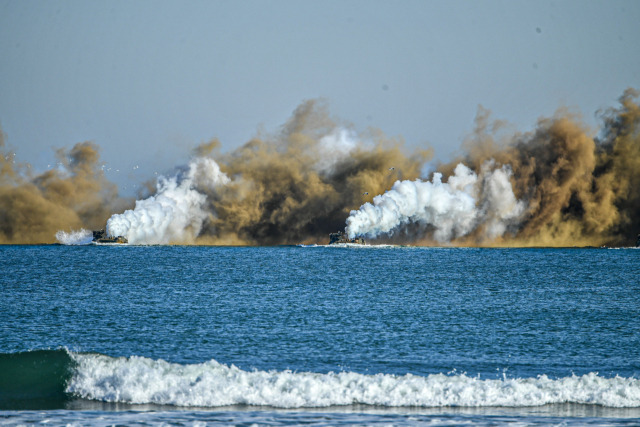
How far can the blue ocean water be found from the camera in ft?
72.0

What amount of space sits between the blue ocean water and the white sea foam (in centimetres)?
6

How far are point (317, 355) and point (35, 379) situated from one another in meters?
11.8

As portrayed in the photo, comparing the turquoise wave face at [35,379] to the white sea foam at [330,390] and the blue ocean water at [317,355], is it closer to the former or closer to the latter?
the blue ocean water at [317,355]

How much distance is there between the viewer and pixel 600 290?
2876 inches

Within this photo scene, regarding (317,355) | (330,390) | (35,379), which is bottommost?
(330,390)

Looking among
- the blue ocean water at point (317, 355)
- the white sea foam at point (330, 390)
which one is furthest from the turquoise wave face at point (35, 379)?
the white sea foam at point (330, 390)

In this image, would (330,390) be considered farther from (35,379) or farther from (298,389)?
(35,379)

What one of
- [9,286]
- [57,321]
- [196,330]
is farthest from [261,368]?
[9,286]

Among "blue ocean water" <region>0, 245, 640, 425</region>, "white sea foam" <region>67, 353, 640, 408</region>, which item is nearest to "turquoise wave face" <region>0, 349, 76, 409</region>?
"blue ocean water" <region>0, 245, 640, 425</region>

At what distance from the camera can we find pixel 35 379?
26656 millimetres

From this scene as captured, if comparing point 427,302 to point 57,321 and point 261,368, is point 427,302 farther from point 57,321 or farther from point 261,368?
point 261,368

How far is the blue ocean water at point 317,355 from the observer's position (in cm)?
2195

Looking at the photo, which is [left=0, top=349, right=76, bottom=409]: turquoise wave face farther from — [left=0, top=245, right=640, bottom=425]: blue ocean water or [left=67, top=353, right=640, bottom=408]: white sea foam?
[left=67, top=353, right=640, bottom=408]: white sea foam

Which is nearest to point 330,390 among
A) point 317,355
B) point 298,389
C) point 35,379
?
point 298,389
